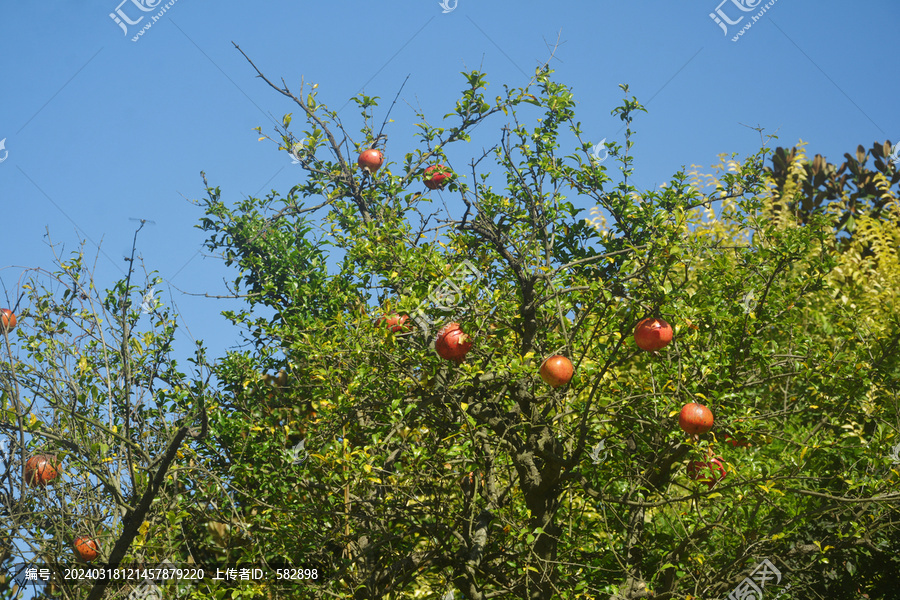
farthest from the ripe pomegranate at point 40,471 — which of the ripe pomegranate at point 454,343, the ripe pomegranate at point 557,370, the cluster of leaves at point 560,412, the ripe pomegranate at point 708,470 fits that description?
the ripe pomegranate at point 708,470

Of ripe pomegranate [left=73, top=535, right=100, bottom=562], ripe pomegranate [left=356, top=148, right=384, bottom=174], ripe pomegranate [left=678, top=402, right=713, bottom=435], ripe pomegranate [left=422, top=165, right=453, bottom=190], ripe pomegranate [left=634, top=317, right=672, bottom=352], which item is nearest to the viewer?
ripe pomegranate [left=678, top=402, right=713, bottom=435]

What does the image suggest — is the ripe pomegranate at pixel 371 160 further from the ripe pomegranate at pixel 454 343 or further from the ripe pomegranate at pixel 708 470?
the ripe pomegranate at pixel 708 470

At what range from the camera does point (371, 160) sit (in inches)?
265

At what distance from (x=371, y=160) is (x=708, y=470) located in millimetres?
3997

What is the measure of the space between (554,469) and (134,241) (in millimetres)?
2760

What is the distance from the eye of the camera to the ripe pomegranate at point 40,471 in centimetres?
393

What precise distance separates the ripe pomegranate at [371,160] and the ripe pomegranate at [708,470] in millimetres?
3851

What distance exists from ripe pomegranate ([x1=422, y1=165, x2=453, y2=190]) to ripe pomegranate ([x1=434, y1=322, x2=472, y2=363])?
A: 78.3 inches

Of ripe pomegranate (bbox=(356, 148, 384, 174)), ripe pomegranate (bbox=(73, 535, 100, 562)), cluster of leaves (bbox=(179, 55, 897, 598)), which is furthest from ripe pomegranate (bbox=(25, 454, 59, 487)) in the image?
ripe pomegranate (bbox=(356, 148, 384, 174))

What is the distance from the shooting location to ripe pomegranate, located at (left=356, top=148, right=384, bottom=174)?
674 cm

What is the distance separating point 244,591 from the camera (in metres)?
4.52

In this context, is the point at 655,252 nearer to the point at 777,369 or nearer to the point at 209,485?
the point at 777,369

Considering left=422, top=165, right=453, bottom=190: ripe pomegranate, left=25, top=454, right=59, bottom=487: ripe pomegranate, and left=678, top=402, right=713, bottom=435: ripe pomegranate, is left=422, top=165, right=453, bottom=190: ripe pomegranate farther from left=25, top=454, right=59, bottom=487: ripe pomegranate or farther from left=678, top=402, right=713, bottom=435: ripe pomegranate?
left=25, top=454, right=59, bottom=487: ripe pomegranate

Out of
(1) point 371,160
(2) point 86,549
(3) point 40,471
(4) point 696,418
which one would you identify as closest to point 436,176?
(1) point 371,160
